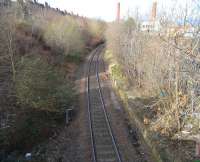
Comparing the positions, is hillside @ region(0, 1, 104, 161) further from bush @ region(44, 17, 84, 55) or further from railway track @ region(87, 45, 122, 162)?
bush @ region(44, 17, 84, 55)

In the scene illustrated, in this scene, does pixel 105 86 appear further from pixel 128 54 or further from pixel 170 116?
pixel 170 116

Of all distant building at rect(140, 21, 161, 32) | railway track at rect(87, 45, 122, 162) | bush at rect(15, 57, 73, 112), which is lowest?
railway track at rect(87, 45, 122, 162)

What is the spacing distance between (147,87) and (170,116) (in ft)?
18.9

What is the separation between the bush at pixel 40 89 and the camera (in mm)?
15406

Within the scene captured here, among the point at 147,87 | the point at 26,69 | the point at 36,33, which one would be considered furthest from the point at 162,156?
the point at 36,33

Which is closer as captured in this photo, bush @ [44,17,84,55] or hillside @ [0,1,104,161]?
hillside @ [0,1,104,161]

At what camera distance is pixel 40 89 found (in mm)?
15859

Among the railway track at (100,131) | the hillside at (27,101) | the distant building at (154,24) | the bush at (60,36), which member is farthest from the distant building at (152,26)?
the bush at (60,36)

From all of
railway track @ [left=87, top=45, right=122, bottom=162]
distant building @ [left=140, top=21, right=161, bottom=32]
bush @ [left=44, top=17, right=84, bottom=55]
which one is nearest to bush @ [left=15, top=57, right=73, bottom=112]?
railway track @ [left=87, top=45, right=122, bottom=162]

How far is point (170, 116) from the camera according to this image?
44.2ft

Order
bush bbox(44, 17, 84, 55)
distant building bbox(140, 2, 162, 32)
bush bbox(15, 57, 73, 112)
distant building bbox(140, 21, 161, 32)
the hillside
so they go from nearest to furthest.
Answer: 1. the hillside
2. bush bbox(15, 57, 73, 112)
3. distant building bbox(140, 21, 161, 32)
4. distant building bbox(140, 2, 162, 32)
5. bush bbox(44, 17, 84, 55)

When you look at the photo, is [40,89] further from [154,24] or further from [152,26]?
[152,26]

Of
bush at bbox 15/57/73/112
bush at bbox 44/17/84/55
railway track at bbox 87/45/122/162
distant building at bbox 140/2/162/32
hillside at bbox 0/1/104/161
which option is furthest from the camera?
bush at bbox 44/17/84/55

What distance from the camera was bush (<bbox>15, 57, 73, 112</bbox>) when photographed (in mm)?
15406
